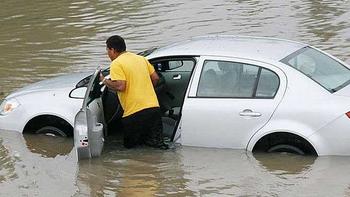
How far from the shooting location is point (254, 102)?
7.56 meters

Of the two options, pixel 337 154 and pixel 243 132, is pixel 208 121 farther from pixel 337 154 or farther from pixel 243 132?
pixel 337 154

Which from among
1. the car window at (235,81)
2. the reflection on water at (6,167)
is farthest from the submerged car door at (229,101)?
the reflection on water at (6,167)

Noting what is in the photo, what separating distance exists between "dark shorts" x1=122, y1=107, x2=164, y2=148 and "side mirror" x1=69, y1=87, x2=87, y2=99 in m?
0.67

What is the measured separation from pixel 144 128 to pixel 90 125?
0.74 m

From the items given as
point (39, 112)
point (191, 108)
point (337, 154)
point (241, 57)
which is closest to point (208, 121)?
point (191, 108)

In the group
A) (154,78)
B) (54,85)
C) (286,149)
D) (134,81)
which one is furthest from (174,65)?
(286,149)

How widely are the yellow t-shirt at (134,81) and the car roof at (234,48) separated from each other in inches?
16.2

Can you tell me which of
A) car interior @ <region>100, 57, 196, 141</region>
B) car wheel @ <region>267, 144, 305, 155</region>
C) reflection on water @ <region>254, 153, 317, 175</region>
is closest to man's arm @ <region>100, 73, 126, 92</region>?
car interior @ <region>100, 57, 196, 141</region>

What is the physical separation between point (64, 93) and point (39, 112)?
0.39m

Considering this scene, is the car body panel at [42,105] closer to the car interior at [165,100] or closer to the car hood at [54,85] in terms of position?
the car hood at [54,85]

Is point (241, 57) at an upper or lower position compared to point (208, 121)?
A: upper

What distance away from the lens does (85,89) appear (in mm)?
8391

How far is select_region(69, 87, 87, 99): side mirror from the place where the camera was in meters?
8.34

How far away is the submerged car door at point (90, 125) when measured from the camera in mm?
7523
